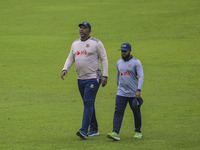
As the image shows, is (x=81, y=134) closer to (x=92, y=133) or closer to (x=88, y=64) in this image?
(x=92, y=133)

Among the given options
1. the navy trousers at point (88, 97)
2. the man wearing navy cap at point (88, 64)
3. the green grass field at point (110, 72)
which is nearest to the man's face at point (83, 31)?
the man wearing navy cap at point (88, 64)

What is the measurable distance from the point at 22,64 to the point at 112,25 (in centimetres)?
853

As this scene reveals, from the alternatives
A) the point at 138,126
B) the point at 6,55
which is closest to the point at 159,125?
the point at 138,126

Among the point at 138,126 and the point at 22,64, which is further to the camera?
the point at 22,64

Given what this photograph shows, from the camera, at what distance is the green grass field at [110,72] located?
1021 centimetres

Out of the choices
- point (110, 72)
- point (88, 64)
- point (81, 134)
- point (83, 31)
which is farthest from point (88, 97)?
point (110, 72)

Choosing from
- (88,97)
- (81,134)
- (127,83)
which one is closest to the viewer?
(81,134)

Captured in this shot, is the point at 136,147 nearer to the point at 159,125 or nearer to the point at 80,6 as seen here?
the point at 159,125

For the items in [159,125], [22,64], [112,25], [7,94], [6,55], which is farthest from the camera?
[112,25]

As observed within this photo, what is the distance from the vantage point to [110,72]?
19703 millimetres

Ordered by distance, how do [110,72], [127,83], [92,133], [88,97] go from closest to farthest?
1. [127,83]
2. [88,97]
3. [92,133]
4. [110,72]

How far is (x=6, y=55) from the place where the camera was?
74.8ft

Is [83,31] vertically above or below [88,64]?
Result: above

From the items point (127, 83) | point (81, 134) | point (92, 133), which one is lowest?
point (92, 133)
